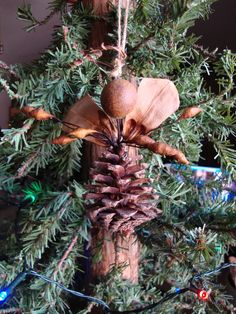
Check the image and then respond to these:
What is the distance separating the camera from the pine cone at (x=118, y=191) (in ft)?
0.90

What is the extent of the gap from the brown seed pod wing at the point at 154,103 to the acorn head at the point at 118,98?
29 millimetres

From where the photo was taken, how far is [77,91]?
0.34m

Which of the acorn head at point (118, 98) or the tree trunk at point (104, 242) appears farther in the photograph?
the tree trunk at point (104, 242)

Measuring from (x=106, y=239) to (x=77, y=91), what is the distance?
14 centimetres

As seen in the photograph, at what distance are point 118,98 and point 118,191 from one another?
0.25ft

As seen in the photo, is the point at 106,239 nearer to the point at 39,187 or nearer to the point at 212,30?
the point at 39,187

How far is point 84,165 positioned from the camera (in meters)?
0.37

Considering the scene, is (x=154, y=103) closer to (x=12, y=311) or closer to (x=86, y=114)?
(x=86, y=114)

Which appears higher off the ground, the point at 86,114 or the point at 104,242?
the point at 86,114

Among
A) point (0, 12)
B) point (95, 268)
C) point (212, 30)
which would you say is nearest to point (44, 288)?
point (95, 268)

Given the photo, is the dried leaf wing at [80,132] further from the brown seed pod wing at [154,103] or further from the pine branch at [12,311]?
the pine branch at [12,311]

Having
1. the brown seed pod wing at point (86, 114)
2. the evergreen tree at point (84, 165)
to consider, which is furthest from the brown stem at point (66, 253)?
the brown seed pod wing at point (86, 114)

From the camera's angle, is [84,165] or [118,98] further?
[84,165]

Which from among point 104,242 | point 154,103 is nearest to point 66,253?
point 104,242
